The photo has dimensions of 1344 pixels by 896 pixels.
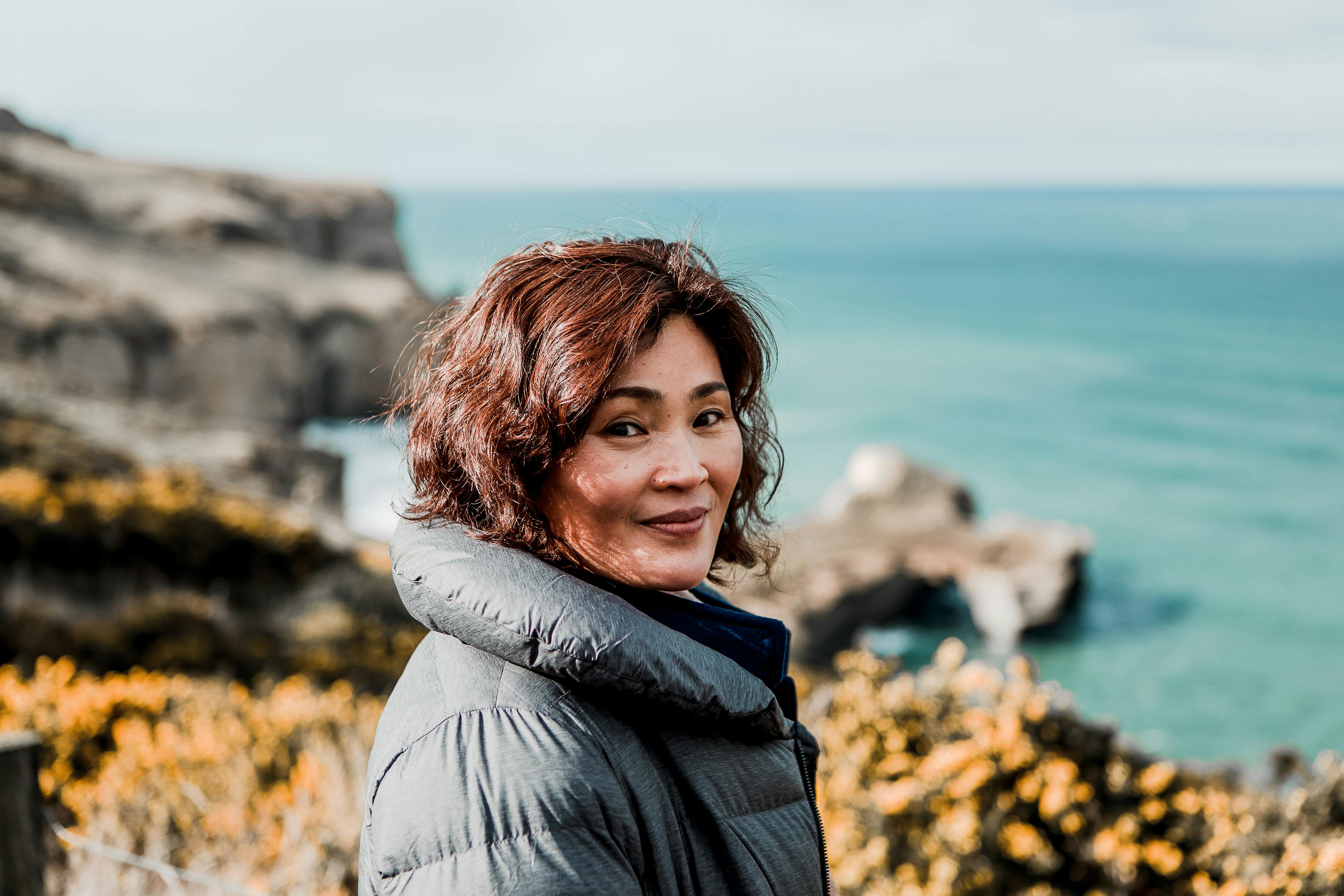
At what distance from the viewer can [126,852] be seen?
11.7ft

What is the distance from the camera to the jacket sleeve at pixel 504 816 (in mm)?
1226

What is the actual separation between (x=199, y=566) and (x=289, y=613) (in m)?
0.85

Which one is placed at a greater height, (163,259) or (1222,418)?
(163,259)

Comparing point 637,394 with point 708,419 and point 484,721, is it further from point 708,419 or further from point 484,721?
point 484,721

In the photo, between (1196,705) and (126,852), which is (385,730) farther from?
(1196,705)

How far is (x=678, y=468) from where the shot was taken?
1.63 meters

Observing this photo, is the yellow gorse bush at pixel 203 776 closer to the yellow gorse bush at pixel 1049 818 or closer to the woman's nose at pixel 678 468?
the yellow gorse bush at pixel 1049 818

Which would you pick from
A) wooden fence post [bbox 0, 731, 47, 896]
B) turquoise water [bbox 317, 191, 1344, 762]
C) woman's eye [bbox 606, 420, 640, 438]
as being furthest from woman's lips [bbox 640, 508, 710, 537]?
wooden fence post [bbox 0, 731, 47, 896]

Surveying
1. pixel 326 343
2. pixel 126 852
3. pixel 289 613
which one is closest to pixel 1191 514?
pixel 326 343

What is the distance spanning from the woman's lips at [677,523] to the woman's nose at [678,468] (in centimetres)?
5

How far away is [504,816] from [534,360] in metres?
0.71

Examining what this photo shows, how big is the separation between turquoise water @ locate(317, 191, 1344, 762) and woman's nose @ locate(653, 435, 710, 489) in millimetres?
624

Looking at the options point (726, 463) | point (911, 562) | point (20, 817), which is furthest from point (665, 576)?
point (911, 562)

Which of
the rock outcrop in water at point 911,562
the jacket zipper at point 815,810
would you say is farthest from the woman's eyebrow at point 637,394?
the rock outcrop in water at point 911,562
